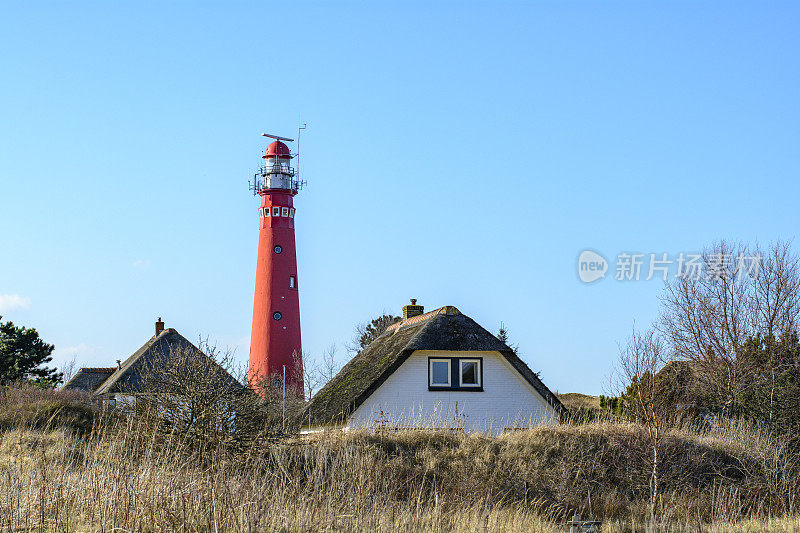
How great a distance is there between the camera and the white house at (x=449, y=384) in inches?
789

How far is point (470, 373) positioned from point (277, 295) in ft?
49.8

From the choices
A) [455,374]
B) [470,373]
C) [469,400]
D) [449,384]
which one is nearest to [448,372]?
[455,374]

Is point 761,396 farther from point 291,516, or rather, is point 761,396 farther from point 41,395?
point 41,395

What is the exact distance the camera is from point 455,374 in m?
21.0

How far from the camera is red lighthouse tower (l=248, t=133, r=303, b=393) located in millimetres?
34438

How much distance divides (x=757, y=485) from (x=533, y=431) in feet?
14.1

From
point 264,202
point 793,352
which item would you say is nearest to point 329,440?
point 793,352

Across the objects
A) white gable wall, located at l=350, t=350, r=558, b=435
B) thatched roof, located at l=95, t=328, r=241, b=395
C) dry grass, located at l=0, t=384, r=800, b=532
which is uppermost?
thatched roof, located at l=95, t=328, r=241, b=395

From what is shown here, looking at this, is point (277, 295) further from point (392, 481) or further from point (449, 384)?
point (392, 481)

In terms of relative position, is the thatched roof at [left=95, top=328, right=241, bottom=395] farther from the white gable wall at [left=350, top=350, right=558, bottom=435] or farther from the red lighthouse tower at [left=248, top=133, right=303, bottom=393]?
the white gable wall at [left=350, top=350, right=558, bottom=435]

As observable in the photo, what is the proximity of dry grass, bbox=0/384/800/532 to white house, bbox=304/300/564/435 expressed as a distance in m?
4.11

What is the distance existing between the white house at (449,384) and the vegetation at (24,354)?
18.3 m

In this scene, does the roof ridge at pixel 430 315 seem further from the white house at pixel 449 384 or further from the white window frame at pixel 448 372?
the white window frame at pixel 448 372

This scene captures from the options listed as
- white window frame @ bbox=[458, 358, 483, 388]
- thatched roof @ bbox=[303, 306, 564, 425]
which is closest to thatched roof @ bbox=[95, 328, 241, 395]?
thatched roof @ bbox=[303, 306, 564, 425]
